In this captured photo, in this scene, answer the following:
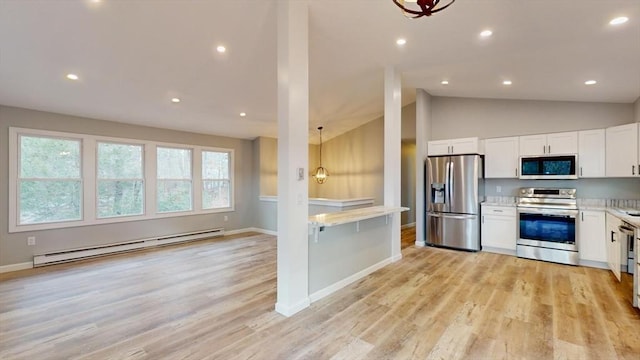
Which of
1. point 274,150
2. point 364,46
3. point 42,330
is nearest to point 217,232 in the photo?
point 274,150

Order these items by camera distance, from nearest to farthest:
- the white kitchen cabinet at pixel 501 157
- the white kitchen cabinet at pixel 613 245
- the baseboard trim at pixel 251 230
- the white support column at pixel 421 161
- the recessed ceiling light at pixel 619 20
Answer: the recessed ceiling light at pixel 619 20, the white kitchen cabinet at pixel 613 245, the white kitchen cabinet at pixel 501 157, the white support column at pixel 421 161, the baseboard trim at pixel 251 230

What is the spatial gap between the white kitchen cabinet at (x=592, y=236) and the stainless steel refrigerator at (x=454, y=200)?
4.61ft

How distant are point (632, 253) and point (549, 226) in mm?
1327

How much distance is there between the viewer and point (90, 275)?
4117 millimetres

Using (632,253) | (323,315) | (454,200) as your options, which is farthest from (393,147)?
(632,253)

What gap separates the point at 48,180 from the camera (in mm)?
4734

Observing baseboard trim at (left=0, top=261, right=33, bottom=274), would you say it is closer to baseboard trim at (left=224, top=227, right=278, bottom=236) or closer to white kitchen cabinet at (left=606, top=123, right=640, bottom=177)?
baseboard trim at (left=224, top=227, right=278, bottom=236)

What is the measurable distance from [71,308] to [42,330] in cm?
46

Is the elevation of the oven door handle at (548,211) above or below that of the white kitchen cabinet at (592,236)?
above

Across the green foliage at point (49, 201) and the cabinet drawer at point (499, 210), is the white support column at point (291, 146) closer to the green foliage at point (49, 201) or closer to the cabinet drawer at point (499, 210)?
the cabinet drawer at point (499, 210)

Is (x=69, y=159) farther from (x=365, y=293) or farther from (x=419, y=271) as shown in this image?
(x=419, y=271)

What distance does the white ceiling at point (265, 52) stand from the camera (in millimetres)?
2809

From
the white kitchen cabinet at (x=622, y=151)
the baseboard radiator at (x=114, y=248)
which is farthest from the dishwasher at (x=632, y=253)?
the baseboard radiator at (x=114, y=248)

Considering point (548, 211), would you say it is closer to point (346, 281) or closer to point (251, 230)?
point (346, 281)
